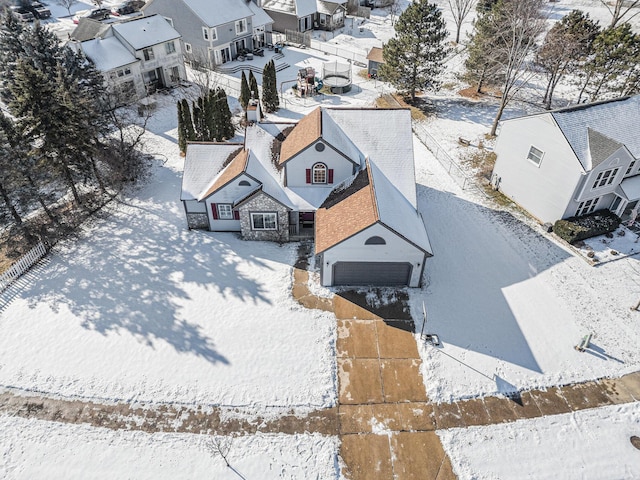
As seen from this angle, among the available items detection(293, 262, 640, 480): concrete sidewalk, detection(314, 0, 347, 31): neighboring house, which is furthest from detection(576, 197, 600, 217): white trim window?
detection(314, 0, 347, 31): neighboring house

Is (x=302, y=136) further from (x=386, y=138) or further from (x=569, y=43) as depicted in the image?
(x=569, y=43)

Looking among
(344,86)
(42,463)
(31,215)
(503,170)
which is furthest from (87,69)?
(503,170)

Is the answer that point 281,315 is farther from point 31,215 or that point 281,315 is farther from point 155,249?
point 31,215

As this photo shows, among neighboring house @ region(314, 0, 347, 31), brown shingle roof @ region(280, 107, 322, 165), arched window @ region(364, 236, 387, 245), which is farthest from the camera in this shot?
neighboring house @ region(314, 0, 347, 31)

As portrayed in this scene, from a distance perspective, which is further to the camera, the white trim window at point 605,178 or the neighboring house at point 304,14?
the neighboring house at point 304,14

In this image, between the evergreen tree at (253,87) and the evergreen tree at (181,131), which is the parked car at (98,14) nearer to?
the evergreen tree at (253,87)

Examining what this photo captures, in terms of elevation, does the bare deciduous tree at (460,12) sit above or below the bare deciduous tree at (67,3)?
above

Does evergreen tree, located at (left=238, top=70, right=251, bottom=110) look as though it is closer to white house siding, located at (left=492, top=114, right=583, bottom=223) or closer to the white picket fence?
the white picket fence

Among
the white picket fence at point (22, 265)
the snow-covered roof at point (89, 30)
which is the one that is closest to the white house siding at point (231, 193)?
the white picket fence at point (22, 265)
